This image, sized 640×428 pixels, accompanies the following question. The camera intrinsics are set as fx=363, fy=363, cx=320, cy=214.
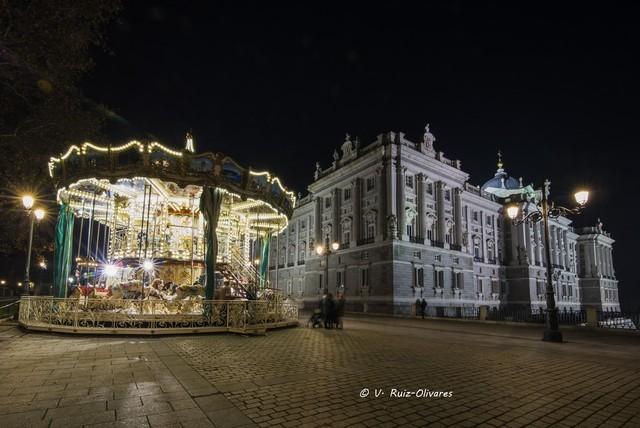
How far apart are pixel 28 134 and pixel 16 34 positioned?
5.65m

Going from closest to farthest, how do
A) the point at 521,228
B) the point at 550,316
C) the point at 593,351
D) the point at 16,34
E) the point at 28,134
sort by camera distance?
1. the point at 593,351
2. the point at 16,34
3. the point at 550,316
4. the point at 28,134
5. the point at 521,228

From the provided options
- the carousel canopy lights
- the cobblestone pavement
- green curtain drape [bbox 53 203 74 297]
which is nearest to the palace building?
the carousel canopy lights

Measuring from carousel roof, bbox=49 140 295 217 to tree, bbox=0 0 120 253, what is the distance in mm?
2359

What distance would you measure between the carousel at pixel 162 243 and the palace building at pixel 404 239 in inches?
393

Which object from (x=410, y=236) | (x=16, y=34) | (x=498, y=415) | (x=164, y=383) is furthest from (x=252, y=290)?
(x=410, y=236)

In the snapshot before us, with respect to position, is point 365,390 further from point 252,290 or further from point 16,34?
point 16,34

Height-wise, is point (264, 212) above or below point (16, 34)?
below

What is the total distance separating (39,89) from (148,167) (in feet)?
19.9

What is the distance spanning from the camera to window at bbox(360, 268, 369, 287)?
121ft

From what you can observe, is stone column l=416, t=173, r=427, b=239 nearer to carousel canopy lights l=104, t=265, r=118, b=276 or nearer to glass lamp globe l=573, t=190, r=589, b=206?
glass lamp globe l=573, t=190, r=589, b=206

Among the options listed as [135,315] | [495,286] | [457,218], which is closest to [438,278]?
[457,218]

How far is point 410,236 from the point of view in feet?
121

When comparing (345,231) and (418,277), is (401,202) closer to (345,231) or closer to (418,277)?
(418,277)

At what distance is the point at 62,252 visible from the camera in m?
15.6
